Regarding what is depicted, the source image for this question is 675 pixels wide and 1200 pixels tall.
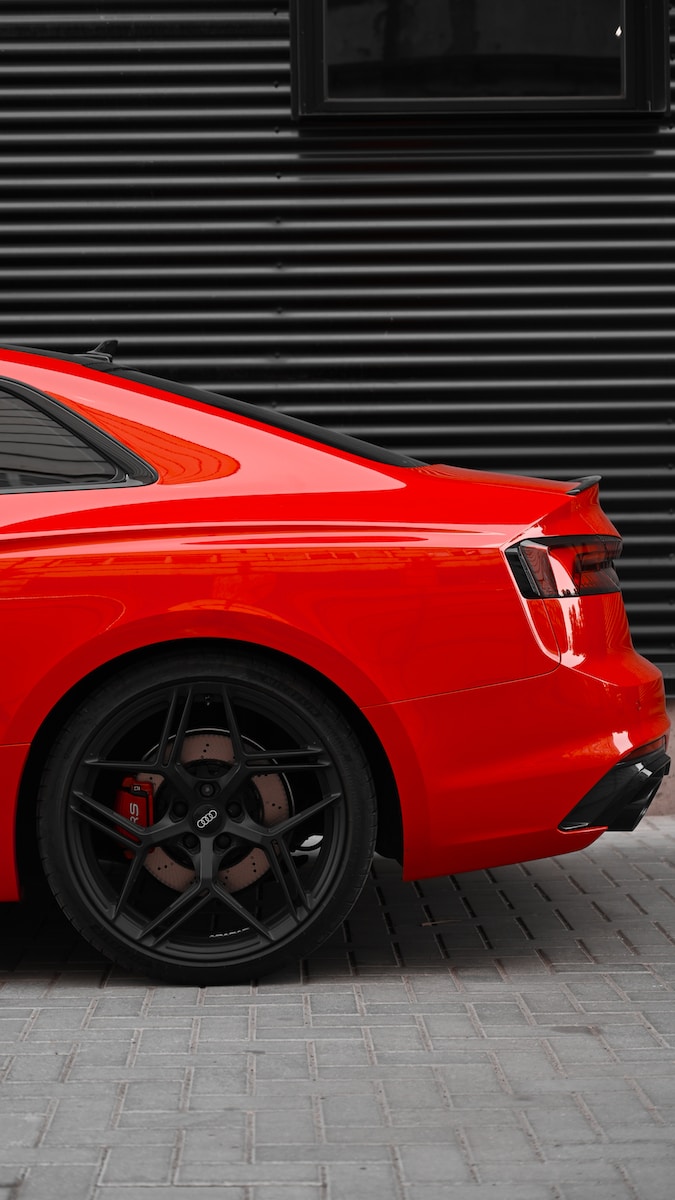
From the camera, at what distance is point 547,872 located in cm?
545

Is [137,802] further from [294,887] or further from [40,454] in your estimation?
[40,454]

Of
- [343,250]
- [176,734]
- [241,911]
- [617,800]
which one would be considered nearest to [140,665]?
[176,734]

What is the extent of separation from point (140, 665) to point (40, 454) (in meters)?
0.66

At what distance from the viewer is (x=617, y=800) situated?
4.03 metres

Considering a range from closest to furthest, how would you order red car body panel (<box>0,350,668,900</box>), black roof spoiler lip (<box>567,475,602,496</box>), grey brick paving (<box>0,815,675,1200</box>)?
grey brick paving (<box>0,815,675,1200</box>) < red car body panel (<box>0,350,668,900</box>) < black roof spoiler lip (<box>567,475,602,496</box>)

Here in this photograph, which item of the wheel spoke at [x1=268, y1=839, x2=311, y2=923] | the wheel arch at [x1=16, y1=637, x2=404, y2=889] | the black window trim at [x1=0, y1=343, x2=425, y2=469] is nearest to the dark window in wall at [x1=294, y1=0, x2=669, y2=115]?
the black window trim at [x1=0, y1=343, x2=425, y2=469]

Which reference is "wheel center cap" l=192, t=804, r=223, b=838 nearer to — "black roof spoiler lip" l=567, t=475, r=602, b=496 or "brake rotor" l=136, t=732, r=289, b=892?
"brake rotor" l=136, t=732, r=289, b=892

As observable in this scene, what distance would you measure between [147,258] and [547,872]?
338cm

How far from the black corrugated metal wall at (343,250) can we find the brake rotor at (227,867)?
309 centimetres

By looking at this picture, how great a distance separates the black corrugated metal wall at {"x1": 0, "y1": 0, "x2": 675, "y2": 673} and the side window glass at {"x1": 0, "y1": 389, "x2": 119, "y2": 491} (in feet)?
9.04

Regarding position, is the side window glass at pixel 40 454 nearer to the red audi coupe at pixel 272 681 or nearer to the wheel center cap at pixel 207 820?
the red audi coupe at pixel 272 681

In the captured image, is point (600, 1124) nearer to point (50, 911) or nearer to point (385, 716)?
point (385, 716)

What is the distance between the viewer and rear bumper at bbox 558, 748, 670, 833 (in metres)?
4.01

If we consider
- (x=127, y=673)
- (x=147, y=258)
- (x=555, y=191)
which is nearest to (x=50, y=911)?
(x=127, y=673)
